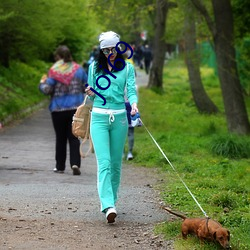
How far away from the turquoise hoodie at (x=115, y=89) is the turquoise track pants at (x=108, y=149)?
0.11m

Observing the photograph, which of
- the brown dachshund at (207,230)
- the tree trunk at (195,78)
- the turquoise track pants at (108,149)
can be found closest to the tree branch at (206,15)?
the tree trunk at (195,78)

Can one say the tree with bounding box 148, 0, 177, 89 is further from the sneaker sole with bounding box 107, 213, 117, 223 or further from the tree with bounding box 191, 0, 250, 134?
the sneaker sole with bounding box 107, 213, 117, 223

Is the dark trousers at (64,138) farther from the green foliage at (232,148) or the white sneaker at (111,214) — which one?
the white sneaker at (111,214)

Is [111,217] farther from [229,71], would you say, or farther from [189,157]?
[229,71]

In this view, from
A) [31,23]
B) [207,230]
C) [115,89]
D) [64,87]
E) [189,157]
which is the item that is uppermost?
[31,23]

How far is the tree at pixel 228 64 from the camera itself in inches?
639

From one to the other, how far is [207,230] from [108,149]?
1695mm

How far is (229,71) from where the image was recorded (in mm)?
16516

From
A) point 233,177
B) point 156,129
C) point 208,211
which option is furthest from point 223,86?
point 208,211

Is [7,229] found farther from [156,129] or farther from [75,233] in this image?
[156,129]

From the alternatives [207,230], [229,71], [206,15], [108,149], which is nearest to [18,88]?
[206,15]

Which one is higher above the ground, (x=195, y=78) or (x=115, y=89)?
(x=115, y=89)

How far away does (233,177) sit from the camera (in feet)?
35.2

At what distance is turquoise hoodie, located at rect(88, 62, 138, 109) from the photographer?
7.56 metres
